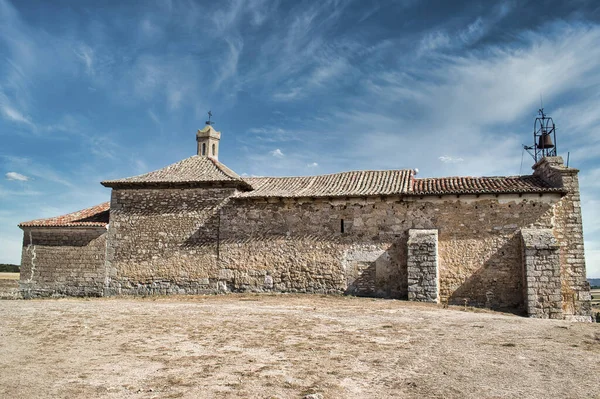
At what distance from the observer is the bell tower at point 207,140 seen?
67.1 feet

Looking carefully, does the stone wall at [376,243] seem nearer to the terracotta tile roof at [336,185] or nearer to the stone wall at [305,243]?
the stone wall at [305,243]

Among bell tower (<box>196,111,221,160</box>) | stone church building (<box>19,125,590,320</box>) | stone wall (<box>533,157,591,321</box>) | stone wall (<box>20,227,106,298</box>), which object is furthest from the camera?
bell tower (<box>196,111,221,160</box>)

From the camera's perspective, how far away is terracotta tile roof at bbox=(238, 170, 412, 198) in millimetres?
15500

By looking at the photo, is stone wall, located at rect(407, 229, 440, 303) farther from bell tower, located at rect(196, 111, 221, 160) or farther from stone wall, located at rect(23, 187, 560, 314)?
bell tower, located at rect(196, 111, 221, 160)

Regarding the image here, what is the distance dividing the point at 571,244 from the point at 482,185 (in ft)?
10.5

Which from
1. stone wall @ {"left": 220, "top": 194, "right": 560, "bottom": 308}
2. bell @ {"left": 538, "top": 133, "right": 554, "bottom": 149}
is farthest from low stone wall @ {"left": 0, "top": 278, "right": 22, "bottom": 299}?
bell @ {"left": 538, "top": 133, "right": 554, "bottom": 149}

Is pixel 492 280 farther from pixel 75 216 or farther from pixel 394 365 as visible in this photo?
pixel 75 216

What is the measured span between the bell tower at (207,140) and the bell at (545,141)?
13.4 metres

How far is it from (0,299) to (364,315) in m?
13.6

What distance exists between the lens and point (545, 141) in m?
16.7

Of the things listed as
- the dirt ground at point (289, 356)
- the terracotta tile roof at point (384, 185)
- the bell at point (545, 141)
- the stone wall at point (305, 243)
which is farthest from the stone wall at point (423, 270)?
the bell at point (545, 141)

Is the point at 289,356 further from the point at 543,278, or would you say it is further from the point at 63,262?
the point at 63,262

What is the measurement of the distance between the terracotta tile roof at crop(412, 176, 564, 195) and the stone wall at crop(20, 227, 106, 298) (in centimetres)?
1160

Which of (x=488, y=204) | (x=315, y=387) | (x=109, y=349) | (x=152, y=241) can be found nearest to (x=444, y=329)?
(x=315, y=387)
